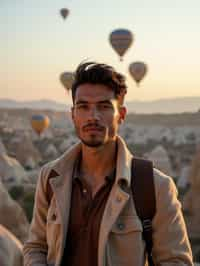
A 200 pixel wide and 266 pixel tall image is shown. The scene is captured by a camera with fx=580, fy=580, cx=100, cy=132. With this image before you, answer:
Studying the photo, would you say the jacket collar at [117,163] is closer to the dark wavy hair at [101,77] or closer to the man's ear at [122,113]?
the man's ear at [122,113]

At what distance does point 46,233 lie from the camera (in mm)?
2182

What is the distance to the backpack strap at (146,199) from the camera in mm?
1936

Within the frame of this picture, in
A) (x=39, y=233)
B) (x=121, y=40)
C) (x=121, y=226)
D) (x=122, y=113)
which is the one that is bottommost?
(x=39, y=233)

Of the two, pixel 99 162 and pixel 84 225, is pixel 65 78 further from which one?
pixel 84 225

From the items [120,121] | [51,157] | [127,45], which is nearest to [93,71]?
[120,121]

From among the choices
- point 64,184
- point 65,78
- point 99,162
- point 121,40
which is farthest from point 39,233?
point 65,78

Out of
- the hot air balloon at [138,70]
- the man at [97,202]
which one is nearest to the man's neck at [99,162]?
the man at [97,202]

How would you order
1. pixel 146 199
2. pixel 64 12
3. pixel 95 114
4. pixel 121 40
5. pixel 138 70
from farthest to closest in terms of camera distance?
pixel 64 12, pixel 138 70, pixel 121 40, pixel 95 114, pixel 146 199

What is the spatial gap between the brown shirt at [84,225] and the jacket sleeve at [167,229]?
0.19 m

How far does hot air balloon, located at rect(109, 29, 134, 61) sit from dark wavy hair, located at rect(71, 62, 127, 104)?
21056 millimetres

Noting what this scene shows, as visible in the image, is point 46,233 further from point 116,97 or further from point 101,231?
point 116,97

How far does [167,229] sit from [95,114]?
470 millimetres

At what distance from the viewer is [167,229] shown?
1978 millimetres

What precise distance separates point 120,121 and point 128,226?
42cm
